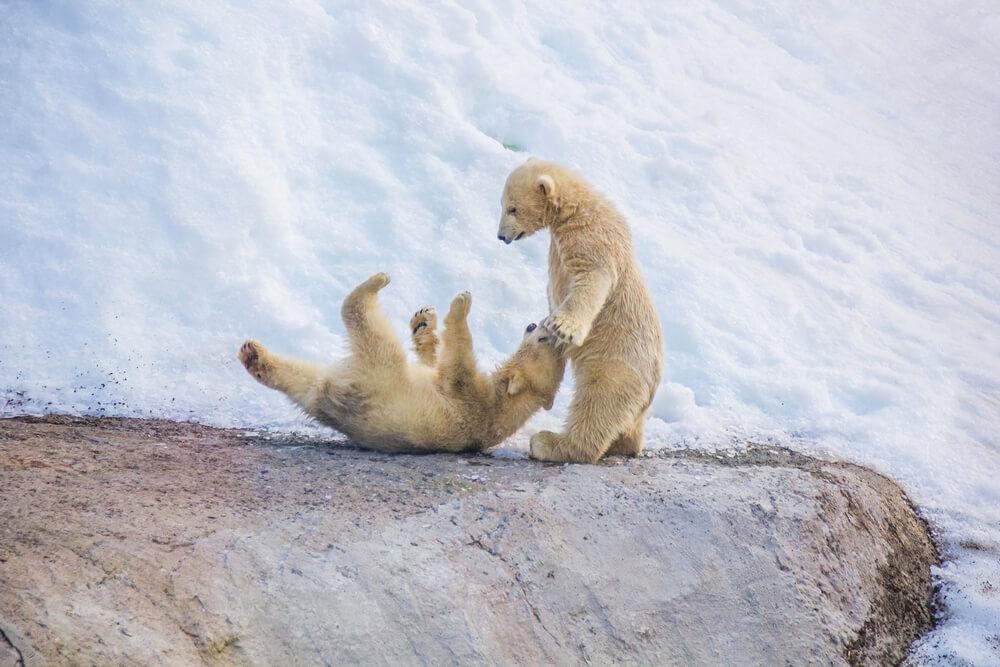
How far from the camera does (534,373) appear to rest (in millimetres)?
5566

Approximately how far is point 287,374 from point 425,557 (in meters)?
1.63

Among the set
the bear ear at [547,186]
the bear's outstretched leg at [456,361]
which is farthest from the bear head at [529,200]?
the bear's outstretched leg at [456,361]

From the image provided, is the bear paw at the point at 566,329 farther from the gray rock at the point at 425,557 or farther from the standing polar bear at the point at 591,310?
the gray rock at the point at 425,557

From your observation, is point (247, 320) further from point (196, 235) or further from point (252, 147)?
point (252, 147)

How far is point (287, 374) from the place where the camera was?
5.23m

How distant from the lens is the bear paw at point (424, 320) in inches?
226

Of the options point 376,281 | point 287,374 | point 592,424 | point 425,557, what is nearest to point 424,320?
point 376,281

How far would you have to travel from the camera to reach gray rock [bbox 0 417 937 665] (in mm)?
3529

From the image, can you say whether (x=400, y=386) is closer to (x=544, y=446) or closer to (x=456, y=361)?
(x=456, y=361)

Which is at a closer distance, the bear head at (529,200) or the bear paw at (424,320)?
the bear paw at (424,320)

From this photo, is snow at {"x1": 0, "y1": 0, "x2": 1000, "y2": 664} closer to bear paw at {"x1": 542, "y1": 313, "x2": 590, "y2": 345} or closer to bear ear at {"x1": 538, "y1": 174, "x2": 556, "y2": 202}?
bear paw at {"x1": 542, "y1": 313, "x2": 590, "y2": 345}

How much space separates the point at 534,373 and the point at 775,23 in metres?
8.96

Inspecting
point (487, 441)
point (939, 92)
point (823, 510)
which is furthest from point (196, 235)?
point (939, 92)

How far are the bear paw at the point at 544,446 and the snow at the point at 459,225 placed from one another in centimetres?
55
